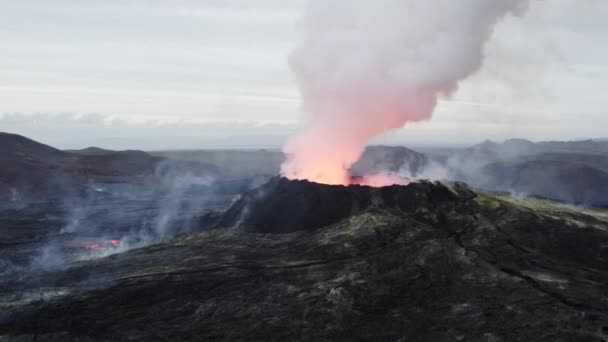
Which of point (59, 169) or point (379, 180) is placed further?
point (59, 169)

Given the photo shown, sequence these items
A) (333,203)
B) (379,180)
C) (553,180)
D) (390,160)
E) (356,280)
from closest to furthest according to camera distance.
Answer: (356,280) → (333,203) → (379,180) → (553,180) → (390,160)

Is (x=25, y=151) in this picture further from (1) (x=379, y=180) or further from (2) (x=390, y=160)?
(2) (x=390, y=160)

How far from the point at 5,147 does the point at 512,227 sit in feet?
291

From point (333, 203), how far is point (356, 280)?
10.3 metres

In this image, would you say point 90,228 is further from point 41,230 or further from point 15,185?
point 15,185

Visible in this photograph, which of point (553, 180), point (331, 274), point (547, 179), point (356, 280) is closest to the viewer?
point (356, 280)

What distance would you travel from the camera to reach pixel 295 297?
20375mm

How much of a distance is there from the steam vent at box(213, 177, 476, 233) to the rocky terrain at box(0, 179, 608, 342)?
98mm

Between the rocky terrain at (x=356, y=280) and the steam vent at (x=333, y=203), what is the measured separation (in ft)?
0.32

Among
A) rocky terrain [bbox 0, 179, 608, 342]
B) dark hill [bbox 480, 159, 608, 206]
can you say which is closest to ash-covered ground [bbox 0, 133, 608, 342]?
rocky terrain [bbox 0, 179, 608, 342]

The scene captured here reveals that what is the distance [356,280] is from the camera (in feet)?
72.0

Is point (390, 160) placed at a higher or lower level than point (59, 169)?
lower

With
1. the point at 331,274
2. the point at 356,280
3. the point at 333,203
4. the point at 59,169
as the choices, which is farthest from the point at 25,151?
the point at 356,280

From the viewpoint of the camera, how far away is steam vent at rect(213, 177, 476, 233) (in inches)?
1228
